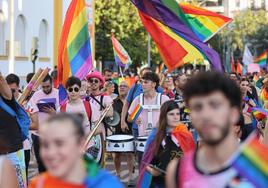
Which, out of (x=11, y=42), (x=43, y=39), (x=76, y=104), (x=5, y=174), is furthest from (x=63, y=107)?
(x=43, y=39)

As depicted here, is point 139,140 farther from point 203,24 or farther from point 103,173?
point 103,173

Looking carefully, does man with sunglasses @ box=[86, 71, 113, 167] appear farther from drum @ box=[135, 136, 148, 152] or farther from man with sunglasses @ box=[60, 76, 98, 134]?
man with sunglasses @ box=[60, 76, 98, 134]

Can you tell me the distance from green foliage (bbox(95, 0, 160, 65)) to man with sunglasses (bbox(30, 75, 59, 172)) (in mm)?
33912

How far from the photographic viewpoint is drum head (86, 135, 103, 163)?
8.99m

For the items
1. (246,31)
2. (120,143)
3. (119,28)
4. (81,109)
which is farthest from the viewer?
(246,31)

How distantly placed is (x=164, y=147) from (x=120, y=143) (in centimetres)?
428

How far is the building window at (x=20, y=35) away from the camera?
99.4 ft

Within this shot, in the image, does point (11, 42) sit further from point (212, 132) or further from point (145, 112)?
point (212, 132)

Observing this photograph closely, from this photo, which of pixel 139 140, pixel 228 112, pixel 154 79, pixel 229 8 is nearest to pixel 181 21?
pixel 154 79

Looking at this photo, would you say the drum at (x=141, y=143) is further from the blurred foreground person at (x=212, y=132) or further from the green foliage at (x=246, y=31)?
the green foliage at (x=246, y=31)

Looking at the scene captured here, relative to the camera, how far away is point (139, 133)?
1034 cm

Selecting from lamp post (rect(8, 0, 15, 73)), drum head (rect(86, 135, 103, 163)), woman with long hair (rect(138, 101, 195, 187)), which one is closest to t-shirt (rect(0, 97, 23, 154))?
woman with long hair (rect(138, 101, 195, 187))

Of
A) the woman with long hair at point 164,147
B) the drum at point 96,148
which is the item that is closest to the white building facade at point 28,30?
the drum at point 96,148

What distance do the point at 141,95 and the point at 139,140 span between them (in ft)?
2.08
